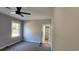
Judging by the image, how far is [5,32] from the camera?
183 inches

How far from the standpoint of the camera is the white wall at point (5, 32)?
4.31 metres

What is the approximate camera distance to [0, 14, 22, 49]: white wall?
14.1 feet
